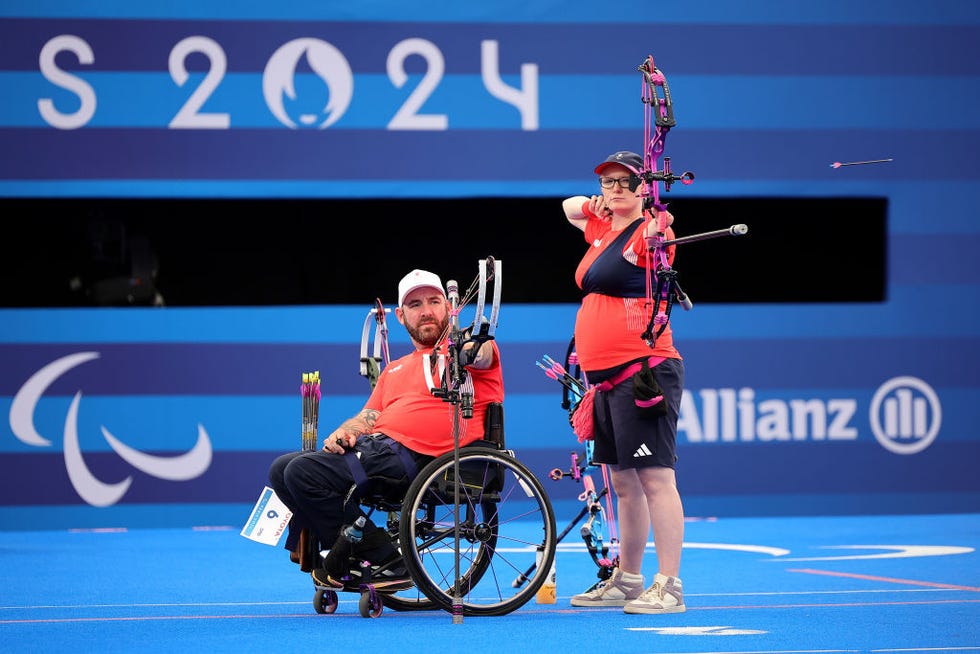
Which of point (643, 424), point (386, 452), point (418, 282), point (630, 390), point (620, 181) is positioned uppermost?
point (620, 181)

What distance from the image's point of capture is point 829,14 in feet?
28.6

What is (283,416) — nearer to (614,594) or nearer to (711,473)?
(711,473)

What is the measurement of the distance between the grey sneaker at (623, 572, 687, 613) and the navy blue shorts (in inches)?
14.9

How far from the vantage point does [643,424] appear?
4500 millimetres

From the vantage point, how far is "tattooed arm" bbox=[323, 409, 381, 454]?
14.8 feet

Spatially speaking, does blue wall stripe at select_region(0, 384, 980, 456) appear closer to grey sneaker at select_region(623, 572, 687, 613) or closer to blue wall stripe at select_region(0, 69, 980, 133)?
blue wall stripe at select_region(0, 69, 980, 133)

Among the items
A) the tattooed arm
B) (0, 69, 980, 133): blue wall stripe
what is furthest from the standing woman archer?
(0, 69, 980, 133): blue wall stripe

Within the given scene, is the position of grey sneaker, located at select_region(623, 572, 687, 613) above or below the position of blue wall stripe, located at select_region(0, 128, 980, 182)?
below

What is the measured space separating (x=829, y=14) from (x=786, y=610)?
516cm

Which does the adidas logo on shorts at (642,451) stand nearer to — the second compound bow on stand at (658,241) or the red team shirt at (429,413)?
the second compound bow on stand at (658,241)

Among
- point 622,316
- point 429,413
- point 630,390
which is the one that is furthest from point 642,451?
point 429,413

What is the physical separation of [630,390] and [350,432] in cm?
93

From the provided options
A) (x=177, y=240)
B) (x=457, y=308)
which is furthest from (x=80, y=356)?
(x=457, y=308)

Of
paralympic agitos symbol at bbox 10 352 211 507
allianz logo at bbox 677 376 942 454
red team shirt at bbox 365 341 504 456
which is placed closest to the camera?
red team shirt at bbox 365 341 504 456
